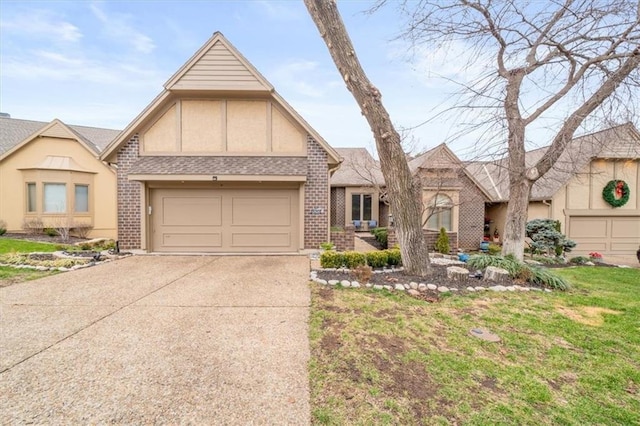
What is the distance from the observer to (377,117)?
6.23 metres

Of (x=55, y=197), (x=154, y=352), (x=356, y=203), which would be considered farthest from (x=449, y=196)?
(x=55, y=197)

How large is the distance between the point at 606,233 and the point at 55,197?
89.1 ft

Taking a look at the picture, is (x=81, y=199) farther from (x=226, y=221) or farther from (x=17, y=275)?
(x=226, y=221)

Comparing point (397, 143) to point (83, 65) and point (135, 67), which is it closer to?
point (135, 67)

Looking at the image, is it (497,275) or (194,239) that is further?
(194,239)

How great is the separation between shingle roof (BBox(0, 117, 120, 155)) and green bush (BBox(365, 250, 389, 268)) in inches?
669

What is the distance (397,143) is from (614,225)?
615 inches

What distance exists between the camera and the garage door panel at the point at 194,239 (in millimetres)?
9984

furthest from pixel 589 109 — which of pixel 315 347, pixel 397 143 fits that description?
pixel 315 347

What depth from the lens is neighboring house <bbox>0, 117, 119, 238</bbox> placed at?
546 inches

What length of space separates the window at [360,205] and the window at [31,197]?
16209 mm

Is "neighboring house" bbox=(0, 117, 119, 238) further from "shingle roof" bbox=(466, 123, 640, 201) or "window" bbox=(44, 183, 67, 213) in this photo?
"shingle roof" bbox=(466, 123, 640, 201)

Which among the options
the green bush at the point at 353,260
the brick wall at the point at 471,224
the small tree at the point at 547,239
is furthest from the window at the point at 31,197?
the small tree at the point at 547,239

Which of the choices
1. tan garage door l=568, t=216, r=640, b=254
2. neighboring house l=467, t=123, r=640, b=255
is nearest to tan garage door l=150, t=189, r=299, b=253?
neighboring house l=467, t=123, r=640, b=255
